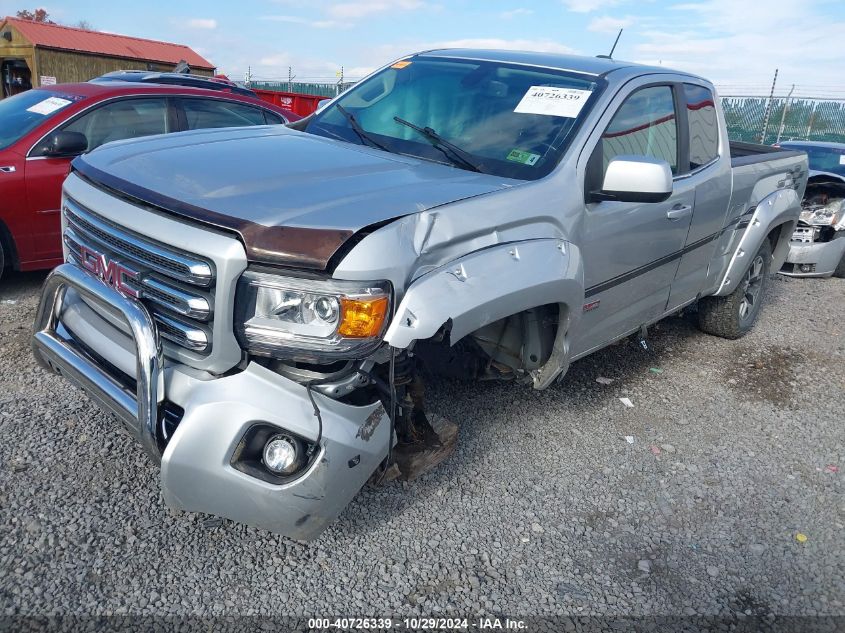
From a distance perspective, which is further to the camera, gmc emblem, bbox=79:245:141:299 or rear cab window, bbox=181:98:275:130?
rear cab window, bbox=181:98:275:130

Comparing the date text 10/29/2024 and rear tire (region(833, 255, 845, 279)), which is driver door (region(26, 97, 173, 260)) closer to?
the date text 10/29/2024

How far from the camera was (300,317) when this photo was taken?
2.18 meters

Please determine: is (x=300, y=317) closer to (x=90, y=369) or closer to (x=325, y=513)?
(x=325, y=513)

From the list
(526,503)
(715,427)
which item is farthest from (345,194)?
(715,427)

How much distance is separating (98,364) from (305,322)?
0.90 m

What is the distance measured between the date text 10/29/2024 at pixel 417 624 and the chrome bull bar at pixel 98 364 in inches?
31.1

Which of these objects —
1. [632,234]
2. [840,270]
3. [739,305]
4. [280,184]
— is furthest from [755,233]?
[840,270]

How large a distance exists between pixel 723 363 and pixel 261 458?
3.88 metres

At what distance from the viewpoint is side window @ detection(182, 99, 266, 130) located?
585cm

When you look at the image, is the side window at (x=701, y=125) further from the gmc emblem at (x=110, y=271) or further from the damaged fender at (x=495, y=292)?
the gmc emblem at (x=110, y=271)

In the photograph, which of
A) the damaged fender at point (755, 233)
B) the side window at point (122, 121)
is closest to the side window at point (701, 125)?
the damaged fender at point (755, 233)

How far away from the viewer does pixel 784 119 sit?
57.8 ft

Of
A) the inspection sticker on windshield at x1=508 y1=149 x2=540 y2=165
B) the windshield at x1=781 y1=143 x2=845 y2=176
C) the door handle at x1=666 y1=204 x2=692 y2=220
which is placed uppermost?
the inspection sticker on windshield at x1=508 y1=149 x2=540 y2=165

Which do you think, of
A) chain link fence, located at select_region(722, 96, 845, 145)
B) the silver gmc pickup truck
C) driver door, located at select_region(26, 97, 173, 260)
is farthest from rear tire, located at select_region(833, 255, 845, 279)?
chain link fence, located at select_region(722, 96, 845, 145)
